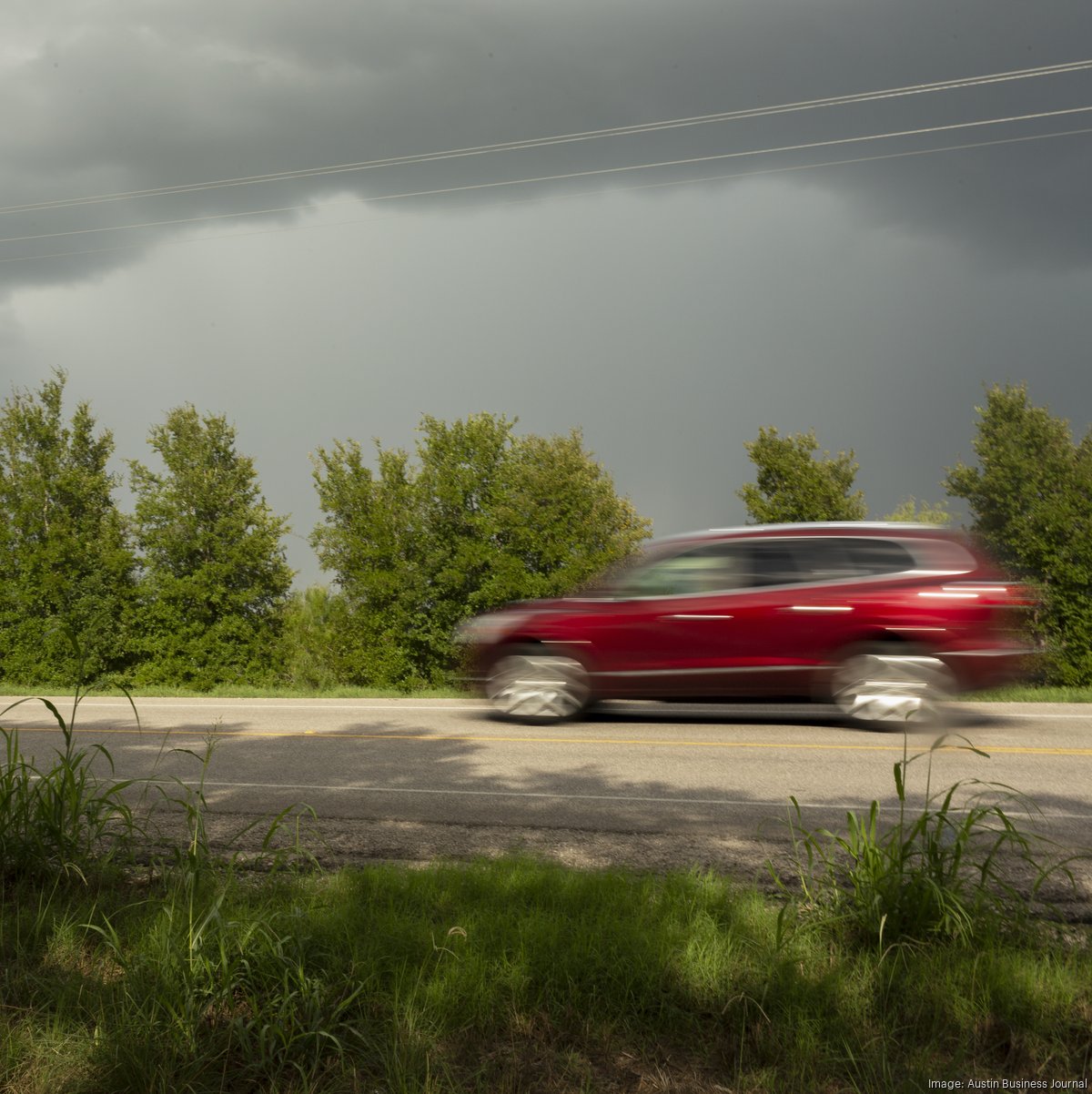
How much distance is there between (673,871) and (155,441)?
76.9ft

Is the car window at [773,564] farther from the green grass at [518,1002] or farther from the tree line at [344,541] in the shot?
the tree line at [344,541]

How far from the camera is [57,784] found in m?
4.91

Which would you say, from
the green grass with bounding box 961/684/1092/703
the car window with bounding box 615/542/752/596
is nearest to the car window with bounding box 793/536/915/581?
the car window with bounding box 615/542/752/596

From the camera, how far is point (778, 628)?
10039mm

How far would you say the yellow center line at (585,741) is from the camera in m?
8.62

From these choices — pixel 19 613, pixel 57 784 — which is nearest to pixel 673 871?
pixel 57 784

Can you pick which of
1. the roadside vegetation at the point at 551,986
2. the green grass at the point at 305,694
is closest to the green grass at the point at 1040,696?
the green grass at the point at 305,694

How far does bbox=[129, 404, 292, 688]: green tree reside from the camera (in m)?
23.5

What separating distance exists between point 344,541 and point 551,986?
64.8ft

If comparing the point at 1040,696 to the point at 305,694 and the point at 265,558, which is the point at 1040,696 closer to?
the point at 305,694

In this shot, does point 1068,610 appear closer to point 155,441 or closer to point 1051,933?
point 1051,933

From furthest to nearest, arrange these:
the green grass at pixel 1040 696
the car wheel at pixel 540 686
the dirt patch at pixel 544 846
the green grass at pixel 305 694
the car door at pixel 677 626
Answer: the green grass at pixel 305 694
the green grass at pixel 1040 696
the car wheel at pixel 540 686
the car door at pixel 677 626
the dirt patch at pixel 544 846

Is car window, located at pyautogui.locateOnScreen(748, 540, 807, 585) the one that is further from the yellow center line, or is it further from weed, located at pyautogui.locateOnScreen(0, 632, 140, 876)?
weed, located at pyautogui.locateOnScreen(0, 632, 140, 876)

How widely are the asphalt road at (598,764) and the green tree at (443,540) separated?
9168 mm
